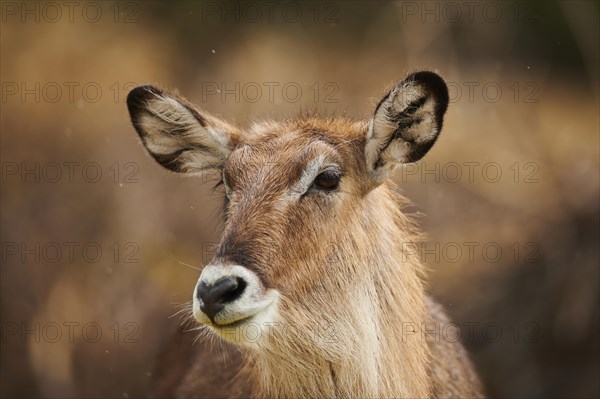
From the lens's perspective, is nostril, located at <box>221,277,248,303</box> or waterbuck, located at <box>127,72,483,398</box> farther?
waterbuck, located at <box>127,72,483,398</box>

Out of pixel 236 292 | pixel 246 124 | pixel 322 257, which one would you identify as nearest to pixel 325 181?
pixel 322 257

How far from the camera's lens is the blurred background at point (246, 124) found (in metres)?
14.0

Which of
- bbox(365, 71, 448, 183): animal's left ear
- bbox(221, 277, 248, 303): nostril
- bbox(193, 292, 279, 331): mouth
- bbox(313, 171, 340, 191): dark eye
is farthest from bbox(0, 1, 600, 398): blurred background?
bbox(221, 277, 248, 303): nostril

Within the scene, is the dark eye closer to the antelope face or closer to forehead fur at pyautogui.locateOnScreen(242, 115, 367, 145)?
the antelope face

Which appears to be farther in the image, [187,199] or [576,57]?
[576,57]

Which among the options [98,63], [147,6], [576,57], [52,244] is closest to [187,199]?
[52,244]

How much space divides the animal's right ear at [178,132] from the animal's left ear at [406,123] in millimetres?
1294

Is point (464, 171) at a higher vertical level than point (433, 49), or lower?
lower

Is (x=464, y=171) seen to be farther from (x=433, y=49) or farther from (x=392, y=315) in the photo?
(x=392, y=315)

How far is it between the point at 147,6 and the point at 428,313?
1283 cm

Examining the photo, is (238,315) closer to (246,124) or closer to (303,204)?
(303,204)

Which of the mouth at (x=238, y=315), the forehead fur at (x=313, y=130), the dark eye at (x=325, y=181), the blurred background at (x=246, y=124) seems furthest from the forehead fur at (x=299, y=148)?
the blurred background at (x=246, y=124)

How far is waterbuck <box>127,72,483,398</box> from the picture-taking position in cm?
628

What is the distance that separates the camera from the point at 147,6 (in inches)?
756
